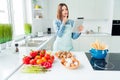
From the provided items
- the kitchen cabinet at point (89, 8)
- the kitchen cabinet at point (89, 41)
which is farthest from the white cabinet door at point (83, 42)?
the kitchen cabinet at point (89, 8)

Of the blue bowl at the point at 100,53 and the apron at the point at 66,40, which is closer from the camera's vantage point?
the blue bowl at the point at 100,53

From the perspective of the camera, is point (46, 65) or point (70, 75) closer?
point (70, 75)

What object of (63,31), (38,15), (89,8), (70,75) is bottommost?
(70,75)

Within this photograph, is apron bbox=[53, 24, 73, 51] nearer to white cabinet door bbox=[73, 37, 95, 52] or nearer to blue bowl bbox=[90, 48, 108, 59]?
blue bowl bbox=[90, 48, 108, 59]

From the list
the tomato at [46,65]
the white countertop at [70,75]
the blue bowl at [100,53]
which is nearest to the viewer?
the white countertop at [70,75]

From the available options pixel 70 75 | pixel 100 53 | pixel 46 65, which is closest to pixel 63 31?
pixel 100 53

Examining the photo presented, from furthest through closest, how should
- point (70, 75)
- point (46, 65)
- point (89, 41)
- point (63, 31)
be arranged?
point (89, 41) → point (63, 31) → point (46, 65) → point (70, 75)

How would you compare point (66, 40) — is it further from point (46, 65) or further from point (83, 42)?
point (83, 42)

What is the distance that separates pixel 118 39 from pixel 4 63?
3361 millimetres

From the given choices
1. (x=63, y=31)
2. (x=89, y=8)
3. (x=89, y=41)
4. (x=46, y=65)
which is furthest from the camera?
(x=89, y=8)

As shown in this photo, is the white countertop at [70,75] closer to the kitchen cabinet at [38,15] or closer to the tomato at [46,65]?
the tomato at [46,65]

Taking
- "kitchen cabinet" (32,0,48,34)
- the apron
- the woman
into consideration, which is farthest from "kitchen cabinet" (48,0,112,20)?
the apron

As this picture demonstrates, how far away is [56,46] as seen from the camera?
2793 mm

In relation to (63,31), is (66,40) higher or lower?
lower
